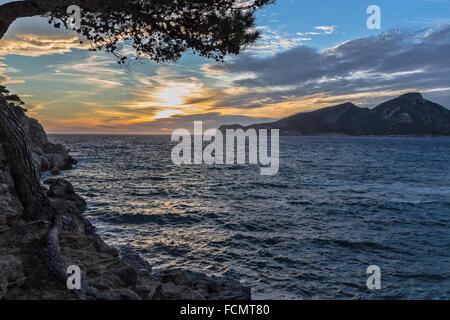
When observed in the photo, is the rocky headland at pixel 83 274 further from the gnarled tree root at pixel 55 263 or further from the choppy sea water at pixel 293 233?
the choppy sea water at pixel 293 233

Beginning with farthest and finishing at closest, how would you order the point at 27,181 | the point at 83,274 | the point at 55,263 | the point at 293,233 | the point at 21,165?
the point at 293,233 < the point at 27,181 < the point at 21,165 < the point at 83,274 < the point at 55,263

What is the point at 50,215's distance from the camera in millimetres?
8078

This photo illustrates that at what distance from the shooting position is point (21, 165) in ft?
24.7

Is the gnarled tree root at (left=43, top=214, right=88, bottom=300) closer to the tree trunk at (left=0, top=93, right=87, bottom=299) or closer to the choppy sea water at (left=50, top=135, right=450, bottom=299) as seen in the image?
the tree trunk at (left=0, top=93, right=87, bottom=299)

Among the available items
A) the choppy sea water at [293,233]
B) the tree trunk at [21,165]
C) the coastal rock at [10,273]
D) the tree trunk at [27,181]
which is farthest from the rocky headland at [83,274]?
the choppy sea water at [293,233]

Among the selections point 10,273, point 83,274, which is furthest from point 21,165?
point 83,274

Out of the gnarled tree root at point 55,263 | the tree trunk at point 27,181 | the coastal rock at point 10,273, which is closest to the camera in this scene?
the coastal rock at point 10,273

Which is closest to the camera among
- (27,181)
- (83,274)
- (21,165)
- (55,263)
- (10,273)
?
(10,273)

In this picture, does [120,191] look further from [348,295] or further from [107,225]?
[348,295]

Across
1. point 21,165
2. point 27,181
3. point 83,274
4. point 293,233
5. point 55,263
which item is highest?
point 21,165

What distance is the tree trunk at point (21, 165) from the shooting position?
23.6 feet

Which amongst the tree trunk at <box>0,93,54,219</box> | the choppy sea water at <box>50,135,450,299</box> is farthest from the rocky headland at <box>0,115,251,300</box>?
the choppy sea water at <box>50,135,450,299</box>

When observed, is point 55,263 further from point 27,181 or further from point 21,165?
point 21,165

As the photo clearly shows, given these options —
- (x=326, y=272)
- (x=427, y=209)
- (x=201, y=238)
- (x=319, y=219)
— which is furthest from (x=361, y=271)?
(x=427, y=209)
